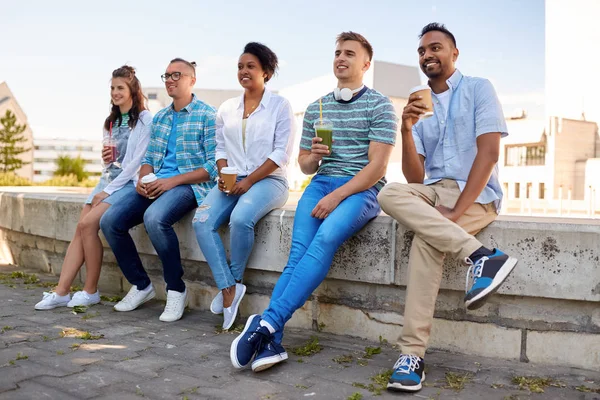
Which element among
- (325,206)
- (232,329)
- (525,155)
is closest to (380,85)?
(525,155)

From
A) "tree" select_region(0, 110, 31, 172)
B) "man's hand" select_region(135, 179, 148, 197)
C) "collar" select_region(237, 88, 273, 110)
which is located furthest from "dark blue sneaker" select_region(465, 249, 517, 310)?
"tree" select_region(0, 110, 31, 172)

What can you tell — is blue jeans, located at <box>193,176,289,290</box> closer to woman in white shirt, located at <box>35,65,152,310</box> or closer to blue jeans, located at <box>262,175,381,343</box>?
blue jeans, located at <box>262,175,381,343</box>

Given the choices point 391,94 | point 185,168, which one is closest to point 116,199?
point 185,168

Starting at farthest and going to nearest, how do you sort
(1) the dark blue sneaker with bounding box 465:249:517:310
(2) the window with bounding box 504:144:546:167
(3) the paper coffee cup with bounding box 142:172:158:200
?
(2) the window with bounding box 504:144:546:167 < (3) the paper coffee cup with bounding box 142:172:158:200 < (1) the dark blue sneaker with bounding box 465:249:517:310

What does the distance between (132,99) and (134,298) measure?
5.11ft

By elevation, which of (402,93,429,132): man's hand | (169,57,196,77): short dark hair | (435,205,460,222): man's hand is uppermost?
(169,57,196,77): short dark hair

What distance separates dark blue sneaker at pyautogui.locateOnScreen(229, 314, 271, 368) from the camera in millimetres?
2922

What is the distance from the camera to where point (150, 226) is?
405 centimetres

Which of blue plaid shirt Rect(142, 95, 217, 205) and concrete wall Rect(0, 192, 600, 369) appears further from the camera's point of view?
blue plaid shirt Rect(142, 95, 217, 205)

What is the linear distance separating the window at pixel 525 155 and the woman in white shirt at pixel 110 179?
38.1m

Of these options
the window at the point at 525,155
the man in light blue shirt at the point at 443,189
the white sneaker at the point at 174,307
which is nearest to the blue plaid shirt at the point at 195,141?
the white sneaker at the point at 174,307

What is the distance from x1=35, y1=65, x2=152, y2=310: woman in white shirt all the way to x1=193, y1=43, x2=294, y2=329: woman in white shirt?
2.57 ft

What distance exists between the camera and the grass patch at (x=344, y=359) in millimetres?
3154

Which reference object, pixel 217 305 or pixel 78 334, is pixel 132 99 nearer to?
pixel 217 305
